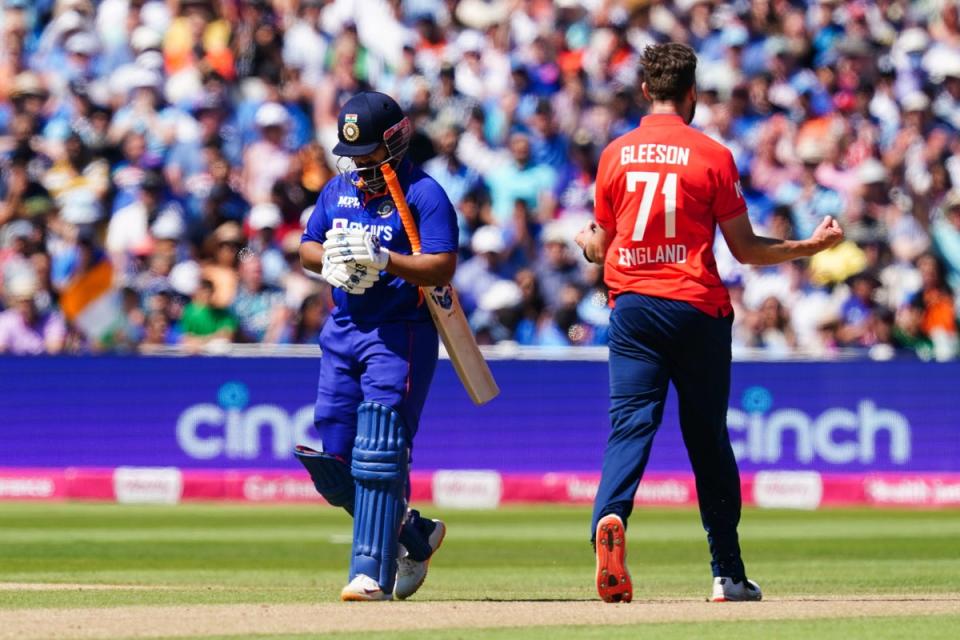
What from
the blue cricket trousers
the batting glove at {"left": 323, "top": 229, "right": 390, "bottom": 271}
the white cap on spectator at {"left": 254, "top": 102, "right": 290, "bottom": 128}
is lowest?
the blue cricket trousers

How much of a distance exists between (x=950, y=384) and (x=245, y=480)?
21.7 feet

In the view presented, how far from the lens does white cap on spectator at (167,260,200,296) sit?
2008 centimetres

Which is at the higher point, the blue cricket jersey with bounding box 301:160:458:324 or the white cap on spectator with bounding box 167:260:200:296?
the white cap on spectator with bounding box 167:260:200:296

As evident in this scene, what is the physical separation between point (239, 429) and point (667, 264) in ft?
35.8

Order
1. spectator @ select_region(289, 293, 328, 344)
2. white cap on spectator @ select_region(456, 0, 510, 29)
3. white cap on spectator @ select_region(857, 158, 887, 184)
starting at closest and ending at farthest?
spectator @ select_region(289, 293, 328, 344) → white cap on spectator @ select_region(857, 158, 887, 184) → white cap on spectator @ select_region(456, 0, 510, 29)

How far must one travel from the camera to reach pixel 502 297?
1983 cm

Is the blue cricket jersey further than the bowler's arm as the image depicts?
Yes

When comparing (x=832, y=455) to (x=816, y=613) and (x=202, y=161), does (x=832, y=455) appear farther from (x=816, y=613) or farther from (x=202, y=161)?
(x=816, y=613)

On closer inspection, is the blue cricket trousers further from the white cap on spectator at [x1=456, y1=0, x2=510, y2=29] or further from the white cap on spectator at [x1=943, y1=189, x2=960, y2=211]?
the white cap on spectator at [x1=456, y1=0, x2=510, y2=29]

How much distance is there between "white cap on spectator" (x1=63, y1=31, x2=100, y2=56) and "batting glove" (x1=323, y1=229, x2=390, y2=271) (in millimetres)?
15138

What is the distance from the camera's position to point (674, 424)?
18.9m

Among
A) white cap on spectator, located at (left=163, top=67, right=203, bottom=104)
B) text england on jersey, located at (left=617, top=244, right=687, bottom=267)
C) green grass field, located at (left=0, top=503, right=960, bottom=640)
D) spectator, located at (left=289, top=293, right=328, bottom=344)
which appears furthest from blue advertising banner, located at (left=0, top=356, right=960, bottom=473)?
text england on jersey, located at (left=617, top=244, right=687, bottom=267)

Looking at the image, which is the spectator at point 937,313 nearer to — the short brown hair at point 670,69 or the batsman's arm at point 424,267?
the short brown hair at point 670,69

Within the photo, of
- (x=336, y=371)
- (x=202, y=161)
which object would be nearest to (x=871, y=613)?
(x=336, y=371)
